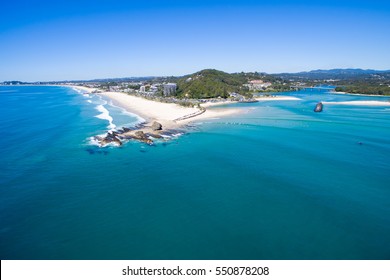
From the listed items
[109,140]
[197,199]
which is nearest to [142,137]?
[109,140]

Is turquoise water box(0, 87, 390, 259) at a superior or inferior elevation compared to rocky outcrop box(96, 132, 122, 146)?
inferior

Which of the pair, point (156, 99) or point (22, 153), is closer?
point (22, 153)

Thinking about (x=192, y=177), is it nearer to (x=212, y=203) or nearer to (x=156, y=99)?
(x=212, y=203)

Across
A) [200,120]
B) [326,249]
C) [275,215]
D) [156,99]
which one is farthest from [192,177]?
[156,99]

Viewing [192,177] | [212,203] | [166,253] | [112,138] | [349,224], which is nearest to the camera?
[166,253]

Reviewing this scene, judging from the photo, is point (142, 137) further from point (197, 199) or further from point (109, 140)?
point (197, 199)

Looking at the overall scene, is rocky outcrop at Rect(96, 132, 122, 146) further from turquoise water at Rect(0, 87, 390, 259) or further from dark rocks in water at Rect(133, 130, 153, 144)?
dark rocks in water at Rect(133, 130, 153, 144)

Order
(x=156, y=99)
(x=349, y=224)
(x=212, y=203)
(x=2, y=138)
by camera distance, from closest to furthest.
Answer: (x=349, y=224)
(x=212, y=203)
(x=2, y=138)
(x=156, y=99)

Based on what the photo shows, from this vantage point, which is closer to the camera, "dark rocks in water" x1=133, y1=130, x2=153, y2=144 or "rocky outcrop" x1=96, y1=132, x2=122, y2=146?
"rocky outcrop" x1=96, y1=132, x2=122, y2=146

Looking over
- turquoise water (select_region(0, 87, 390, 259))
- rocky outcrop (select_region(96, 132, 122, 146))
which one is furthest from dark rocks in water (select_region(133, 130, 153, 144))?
rocky outcrop (select_region(96, 132, 122, 146))
